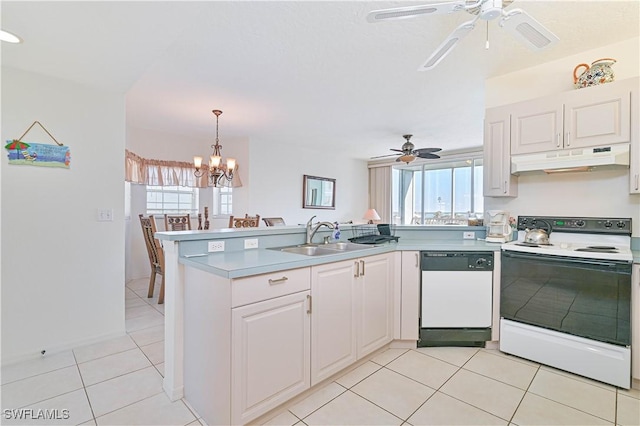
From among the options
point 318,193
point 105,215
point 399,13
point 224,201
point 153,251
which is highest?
point 399,13

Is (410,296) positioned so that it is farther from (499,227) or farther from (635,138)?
(635,138)

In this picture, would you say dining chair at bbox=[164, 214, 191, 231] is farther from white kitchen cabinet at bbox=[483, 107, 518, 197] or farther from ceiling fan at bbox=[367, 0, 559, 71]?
white kitchen cabinet at bbox=[483, 107, 518, 197]

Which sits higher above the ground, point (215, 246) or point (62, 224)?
point (62, 224)

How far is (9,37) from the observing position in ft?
6.23

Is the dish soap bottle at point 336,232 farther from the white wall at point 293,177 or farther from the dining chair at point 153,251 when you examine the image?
the white wall at point 293,177

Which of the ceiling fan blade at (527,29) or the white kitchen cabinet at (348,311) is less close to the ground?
the ceiling fan blade at (527,29)

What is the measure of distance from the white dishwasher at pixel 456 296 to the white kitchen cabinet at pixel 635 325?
2.67 feet

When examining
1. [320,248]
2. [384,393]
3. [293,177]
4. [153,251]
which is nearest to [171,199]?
[153,251]

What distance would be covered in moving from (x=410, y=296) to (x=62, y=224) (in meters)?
2.96

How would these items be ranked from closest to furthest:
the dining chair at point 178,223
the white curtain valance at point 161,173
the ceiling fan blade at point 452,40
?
the ceiling fan blade at point 452,40 → the dining chair at point 178,223 → the white curtain valance at point 161,173

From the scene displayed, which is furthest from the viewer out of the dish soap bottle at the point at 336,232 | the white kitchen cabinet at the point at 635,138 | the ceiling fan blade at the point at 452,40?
the dish soap bottle at the point at 336,232

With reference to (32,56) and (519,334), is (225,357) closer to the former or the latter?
(519,334)

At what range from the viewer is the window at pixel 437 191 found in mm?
6430

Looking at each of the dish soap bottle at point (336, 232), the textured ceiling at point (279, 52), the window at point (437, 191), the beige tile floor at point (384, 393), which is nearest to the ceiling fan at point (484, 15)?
the textured ceiling at point (279, 52)
